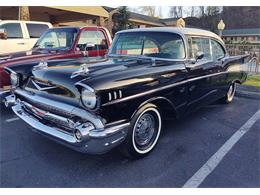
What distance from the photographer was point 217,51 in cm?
517

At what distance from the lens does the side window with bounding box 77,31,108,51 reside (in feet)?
20.3

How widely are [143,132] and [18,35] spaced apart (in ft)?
23.1

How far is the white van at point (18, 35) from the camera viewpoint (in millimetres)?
8344

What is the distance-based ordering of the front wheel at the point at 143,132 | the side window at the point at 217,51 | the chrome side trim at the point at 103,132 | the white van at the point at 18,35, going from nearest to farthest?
the chrome side trim at the point at 103,132 < the front wheel at the point at 143,132 < the side window at the point at 217,51 < the white van at the point at 18,35

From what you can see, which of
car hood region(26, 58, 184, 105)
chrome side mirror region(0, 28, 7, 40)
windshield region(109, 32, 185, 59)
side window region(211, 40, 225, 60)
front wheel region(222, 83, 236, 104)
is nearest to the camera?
car hood region(26, 58, 184, 105)

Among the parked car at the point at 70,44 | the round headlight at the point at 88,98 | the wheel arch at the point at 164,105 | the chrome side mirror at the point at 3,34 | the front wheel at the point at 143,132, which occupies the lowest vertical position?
the front wheel at the point at 143,132

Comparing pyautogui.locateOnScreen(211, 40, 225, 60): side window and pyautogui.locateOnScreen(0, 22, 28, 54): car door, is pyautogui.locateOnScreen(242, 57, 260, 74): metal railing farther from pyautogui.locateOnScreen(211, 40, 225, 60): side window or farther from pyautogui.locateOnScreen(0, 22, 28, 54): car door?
pyautogui.locateOnScreen(0, 22, 28, 54): car door

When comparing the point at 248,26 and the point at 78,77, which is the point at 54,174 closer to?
the point at 78,77

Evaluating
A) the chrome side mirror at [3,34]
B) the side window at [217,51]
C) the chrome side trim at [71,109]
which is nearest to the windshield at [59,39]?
the chrome side mirror at [3,34]

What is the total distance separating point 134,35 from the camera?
4.41 meters

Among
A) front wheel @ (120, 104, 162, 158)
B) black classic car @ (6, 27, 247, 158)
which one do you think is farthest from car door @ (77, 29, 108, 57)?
front wheel @ (120, 104, 162, 158)

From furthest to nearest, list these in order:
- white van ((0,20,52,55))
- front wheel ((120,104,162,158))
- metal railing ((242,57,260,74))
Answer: metal railing ((242,57,260,74)) → white van ((0,20,52,55)) → front wheel ((120,104,162,158))

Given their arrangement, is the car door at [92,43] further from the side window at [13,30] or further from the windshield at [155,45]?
the side window at [13,30]

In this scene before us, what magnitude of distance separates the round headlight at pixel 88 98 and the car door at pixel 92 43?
11.4ft
